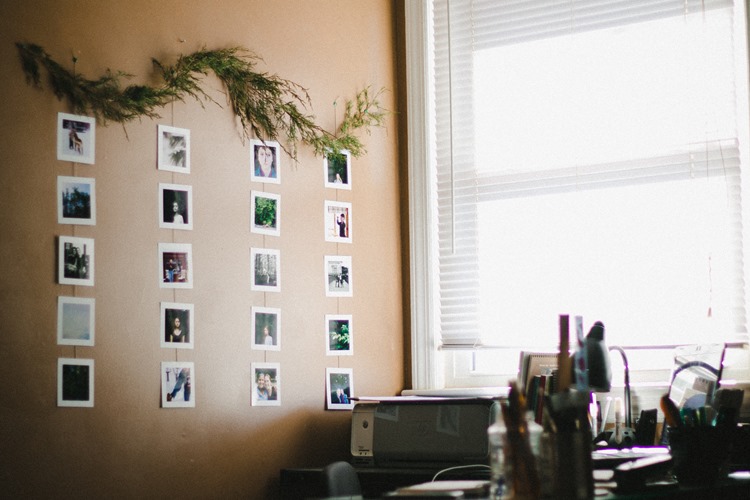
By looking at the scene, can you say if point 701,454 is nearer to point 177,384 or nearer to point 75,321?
point 177,384

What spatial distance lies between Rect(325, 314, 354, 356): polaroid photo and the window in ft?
1.28

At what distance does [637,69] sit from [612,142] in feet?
0.96

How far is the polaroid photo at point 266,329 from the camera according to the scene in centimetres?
299

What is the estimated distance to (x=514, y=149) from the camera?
3568 millimetres

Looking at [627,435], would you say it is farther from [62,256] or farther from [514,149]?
[62,256]

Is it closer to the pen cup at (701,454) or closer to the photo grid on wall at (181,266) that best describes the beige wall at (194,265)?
the photo grid on wall at (181,266)

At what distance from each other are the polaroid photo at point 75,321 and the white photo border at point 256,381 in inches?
25.1

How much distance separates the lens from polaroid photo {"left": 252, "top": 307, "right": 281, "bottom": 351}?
9.80ft

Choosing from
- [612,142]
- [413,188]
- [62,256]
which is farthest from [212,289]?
[612,142]


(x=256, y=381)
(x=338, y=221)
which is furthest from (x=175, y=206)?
(x=338, y=221)

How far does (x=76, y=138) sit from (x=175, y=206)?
38 centimetres

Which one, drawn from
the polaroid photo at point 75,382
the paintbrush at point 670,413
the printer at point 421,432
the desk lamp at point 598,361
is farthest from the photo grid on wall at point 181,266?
the paintbrush at point 670,413

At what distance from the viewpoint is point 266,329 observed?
3.02 meters

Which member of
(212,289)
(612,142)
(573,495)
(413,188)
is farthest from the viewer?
(413,188)
